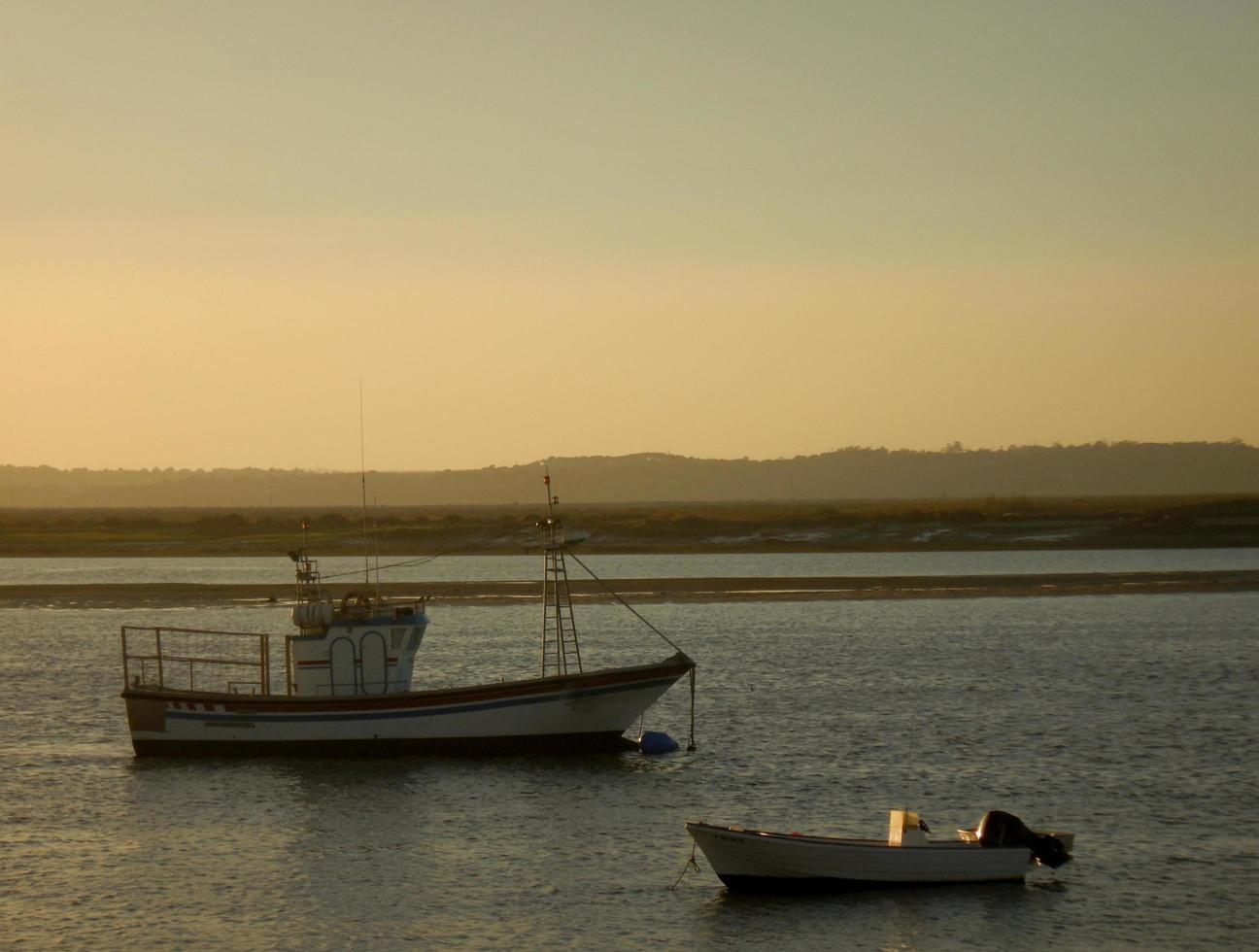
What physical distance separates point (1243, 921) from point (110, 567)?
11696cm

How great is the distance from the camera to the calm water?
2409 cm

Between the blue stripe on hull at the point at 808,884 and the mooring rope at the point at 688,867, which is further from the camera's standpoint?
the mooring rope at the point at 688,867

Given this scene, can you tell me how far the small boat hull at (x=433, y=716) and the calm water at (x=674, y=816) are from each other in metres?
0.66

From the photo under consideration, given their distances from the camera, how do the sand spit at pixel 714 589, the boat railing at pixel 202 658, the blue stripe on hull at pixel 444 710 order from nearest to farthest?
the blue stripe on hull at pixel 444 710, the boat railing at pixel 202 658, the sand spit at pixel 714 589

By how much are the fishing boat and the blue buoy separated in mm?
868

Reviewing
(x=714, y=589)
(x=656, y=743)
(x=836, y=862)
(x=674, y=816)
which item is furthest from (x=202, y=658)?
(x=714, y=589)

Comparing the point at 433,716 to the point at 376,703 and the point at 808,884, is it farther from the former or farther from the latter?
the point at 808,884

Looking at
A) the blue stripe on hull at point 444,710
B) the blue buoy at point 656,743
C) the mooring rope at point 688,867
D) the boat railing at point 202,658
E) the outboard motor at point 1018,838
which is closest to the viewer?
the outboard motor at point 1018,838

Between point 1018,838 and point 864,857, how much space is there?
9.80 feet

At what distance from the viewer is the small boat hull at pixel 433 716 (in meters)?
36.7

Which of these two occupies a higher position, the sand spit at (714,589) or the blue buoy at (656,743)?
the sand spit at (714,589)

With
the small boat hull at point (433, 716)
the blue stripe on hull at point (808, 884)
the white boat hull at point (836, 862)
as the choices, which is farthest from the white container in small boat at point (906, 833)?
the small boat hull at point (433, 716)

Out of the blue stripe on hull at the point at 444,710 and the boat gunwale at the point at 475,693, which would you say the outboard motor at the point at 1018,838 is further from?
the blue stripe on hull at the point at 444,710

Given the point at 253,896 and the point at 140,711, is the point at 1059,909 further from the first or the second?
the point at 140,711
